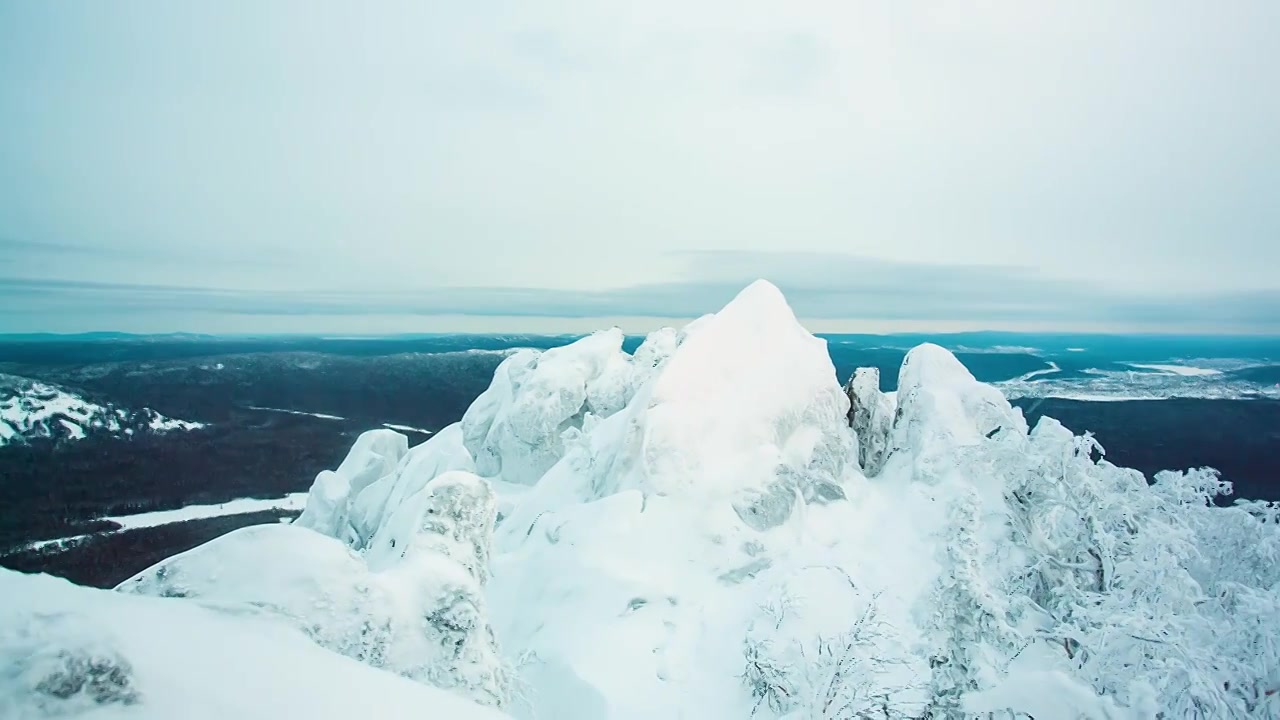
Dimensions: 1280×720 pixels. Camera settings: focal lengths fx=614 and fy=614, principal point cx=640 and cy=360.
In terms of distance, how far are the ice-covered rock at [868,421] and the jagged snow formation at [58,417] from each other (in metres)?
100

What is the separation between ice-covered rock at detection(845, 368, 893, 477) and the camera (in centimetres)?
2523

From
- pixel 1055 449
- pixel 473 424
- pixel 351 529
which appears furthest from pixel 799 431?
pixel 351 529

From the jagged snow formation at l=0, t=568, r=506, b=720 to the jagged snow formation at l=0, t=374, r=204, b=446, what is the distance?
10225 cm

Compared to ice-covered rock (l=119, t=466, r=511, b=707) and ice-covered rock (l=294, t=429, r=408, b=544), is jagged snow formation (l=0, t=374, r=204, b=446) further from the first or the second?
ice-covered rock (l=119, t=466, r=511, b=707)

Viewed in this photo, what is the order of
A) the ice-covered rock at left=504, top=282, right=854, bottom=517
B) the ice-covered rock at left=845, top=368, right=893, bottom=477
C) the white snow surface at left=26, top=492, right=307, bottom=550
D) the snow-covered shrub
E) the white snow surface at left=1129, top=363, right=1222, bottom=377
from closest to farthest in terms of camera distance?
the snow-covered shrub
the ice-covered rock at left=504, top=282, right=854, bottom=517
the ice-covered rock at left=845, top=368, right=893, bottom=477
the white snow surface at left=1129, top=363, right=1222, bottom=377
the white snow surface at left=26, top=492, right=307, bottom=550

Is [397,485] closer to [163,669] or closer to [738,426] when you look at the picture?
[738,426]

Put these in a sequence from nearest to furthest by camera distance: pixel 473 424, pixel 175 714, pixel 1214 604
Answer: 1. pixel 175 714
2. pixel 1214 604
3. pixel 473 424

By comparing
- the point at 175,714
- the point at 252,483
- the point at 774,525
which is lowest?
the point at 252,483

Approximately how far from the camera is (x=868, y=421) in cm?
2562

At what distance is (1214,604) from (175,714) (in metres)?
15.1

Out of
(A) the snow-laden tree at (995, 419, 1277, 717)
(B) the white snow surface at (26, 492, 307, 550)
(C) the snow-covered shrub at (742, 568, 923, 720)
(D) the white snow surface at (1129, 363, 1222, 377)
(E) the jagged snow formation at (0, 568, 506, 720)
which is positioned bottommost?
(B) the white snow surface at (26, 492, 307, 550)

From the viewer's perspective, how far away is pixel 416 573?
8.91 meters

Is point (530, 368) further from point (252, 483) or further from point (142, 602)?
point (252, 483)

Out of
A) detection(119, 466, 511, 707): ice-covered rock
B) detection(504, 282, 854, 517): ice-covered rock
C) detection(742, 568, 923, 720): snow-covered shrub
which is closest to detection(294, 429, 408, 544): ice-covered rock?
detection(504, 282, 854, 517): ice-covered rock
